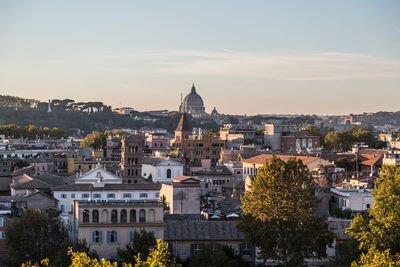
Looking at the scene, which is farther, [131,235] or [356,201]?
[356,201]

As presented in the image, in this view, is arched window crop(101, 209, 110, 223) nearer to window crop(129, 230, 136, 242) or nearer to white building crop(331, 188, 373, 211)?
window crop(129, 230, 136, 242)

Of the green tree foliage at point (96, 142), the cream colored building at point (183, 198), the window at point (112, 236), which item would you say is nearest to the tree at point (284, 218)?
the window at point (112, 236)

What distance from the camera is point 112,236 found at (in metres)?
34.8

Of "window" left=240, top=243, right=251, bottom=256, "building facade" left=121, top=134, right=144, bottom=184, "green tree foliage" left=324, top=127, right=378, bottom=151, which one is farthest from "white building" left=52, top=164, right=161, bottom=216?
"green tree foliage" left=324, top=127, right=378, bottom=151

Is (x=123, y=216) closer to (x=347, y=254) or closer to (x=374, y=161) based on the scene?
(x=347, y=254)

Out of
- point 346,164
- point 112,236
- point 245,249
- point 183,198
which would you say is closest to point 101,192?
point 183,198

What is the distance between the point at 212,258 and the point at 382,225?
21.3 feet

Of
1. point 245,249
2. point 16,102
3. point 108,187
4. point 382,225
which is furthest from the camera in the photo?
point 16,102

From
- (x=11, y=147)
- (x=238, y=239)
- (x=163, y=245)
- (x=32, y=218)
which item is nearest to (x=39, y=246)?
(x=32, y=218)

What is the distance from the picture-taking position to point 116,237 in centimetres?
3478

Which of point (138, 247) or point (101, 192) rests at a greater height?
point (101, 192)

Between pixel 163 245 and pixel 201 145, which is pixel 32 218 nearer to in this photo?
pixel 163 245

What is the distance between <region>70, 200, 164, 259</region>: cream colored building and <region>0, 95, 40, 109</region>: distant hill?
128 meters

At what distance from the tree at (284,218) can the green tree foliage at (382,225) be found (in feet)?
4.43
